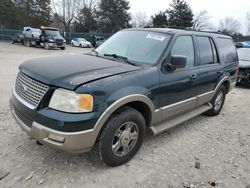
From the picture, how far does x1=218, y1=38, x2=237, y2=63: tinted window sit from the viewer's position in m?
5.59

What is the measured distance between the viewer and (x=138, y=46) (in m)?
4.09

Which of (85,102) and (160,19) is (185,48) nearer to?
(85,102)

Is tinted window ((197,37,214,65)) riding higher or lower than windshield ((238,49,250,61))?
higher

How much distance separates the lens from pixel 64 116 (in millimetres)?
2785

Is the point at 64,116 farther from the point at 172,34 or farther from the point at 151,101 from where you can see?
the point at 172,34

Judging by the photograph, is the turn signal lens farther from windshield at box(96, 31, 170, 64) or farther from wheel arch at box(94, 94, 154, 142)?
windshield at box(96, 31, 170, 64)

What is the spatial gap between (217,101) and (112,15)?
44.9 metres

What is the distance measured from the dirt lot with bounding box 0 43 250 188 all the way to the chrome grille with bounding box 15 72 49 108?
89 cm

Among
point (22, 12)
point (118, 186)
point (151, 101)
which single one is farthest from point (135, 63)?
point (22, 12)

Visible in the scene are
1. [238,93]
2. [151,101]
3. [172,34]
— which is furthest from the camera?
[238,93]

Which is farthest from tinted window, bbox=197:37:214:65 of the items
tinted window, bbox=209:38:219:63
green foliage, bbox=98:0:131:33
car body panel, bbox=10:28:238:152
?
green foliage, bbox=98:0:131:33

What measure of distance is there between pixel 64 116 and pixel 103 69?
85 cm

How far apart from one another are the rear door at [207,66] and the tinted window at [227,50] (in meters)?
0.38

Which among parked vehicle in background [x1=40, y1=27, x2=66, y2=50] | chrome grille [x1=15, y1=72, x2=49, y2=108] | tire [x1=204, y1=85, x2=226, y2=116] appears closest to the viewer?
chrome grille [x1=15, y1=72, x2=49, y2=108]
